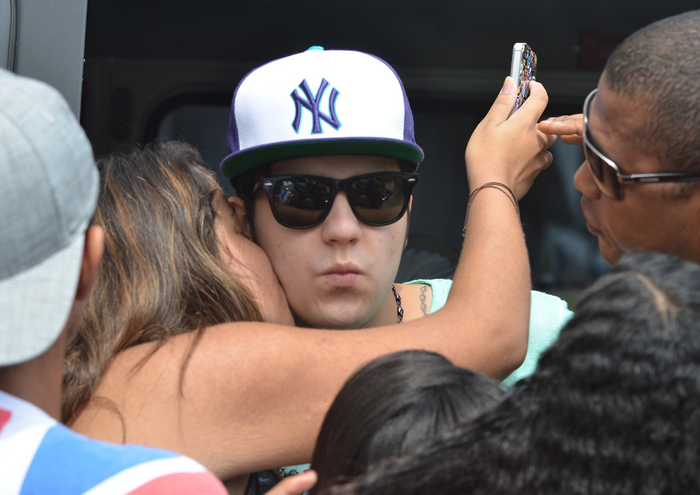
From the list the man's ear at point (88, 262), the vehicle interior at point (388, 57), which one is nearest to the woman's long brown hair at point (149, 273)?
the man's ear at point (88, 262)

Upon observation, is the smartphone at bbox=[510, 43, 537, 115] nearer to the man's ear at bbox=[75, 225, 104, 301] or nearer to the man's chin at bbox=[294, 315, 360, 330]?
the man's chin at bbox=[294, 315, 360, 330]

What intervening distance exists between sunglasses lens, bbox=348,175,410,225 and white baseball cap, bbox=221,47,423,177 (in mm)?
62

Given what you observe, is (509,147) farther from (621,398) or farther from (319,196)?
(621,398)

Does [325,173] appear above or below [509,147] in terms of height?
below

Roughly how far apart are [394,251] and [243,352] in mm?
601

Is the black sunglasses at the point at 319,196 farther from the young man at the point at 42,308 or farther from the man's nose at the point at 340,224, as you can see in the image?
the young man at the point at 42,308

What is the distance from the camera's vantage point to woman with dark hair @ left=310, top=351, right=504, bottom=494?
870 mm

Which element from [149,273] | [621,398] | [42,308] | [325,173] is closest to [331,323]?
[325,173]

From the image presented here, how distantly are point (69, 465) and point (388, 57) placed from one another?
8.71ft

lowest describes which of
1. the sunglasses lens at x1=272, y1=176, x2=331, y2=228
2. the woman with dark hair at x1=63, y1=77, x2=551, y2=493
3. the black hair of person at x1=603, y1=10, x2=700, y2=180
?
the woman with dark hair at x1=63, y1=77, x2=551, y2=493

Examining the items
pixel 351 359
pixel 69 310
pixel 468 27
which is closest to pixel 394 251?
pixel 351 359

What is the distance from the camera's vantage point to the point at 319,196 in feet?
5.24

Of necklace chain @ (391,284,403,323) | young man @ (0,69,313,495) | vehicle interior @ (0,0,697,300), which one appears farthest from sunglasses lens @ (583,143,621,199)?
vehicle interior @ (0,0,697,300)

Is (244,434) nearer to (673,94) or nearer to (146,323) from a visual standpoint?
(146,323)
